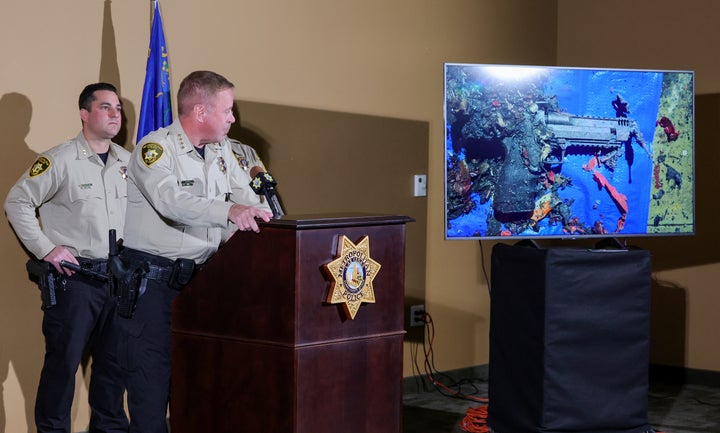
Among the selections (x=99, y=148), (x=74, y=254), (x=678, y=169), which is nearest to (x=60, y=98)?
(x=99, y=148)

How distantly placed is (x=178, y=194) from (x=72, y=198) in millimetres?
1086

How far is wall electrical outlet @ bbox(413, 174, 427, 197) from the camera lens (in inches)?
227

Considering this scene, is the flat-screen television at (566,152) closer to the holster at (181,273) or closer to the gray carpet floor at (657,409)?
the gray carpet floor at (657,409)

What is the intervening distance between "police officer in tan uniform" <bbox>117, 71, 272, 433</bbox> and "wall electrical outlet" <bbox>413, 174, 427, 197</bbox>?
227 cm

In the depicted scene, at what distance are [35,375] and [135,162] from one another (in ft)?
4.52

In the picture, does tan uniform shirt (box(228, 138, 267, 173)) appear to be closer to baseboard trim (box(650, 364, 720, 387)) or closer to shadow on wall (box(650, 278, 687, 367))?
shadow on wall (box(650, 278, 687, 367))

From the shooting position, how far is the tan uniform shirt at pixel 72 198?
4.09 metres

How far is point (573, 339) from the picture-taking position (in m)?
4.31

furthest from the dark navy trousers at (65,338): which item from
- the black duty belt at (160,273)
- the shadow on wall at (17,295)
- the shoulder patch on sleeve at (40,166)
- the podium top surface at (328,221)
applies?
the podium top surface at (328,221)

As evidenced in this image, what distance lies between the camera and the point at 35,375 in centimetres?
432

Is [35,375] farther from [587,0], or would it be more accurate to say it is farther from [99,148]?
[587,0]

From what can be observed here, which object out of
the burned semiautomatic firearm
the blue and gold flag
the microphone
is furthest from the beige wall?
the microphone

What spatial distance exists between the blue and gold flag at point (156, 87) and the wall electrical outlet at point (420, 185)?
174 centimetres

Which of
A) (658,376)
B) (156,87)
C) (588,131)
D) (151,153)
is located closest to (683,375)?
(658,376)
